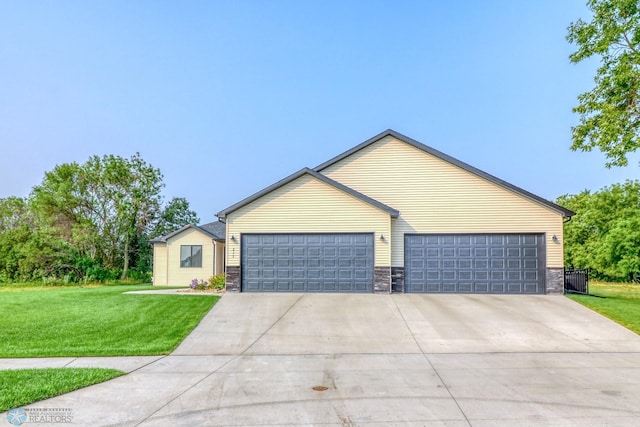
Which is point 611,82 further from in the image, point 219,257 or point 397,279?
point 219,257

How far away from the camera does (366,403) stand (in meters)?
5.33

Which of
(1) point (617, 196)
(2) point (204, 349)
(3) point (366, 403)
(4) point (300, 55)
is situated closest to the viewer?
(3) point (366, 403)

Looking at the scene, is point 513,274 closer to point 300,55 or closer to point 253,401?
point 253,401

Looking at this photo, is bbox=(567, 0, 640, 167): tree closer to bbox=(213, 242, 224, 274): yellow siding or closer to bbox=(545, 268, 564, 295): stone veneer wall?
bbox=(545, 268, 564, 295): stone veneer wall

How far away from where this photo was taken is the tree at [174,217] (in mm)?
33312

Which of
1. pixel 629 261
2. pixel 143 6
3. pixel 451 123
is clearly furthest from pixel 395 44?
pixel 629 261

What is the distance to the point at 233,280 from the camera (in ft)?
50.2

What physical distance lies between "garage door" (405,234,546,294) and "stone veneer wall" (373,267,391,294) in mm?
934

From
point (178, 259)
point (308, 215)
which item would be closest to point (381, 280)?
point (308, 215)

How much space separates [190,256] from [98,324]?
1259cm

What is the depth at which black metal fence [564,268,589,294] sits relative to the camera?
16.3m

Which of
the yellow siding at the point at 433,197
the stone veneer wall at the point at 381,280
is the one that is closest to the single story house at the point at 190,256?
the yellow siding at the point at 433,197

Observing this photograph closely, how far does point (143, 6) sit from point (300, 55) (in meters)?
8.53

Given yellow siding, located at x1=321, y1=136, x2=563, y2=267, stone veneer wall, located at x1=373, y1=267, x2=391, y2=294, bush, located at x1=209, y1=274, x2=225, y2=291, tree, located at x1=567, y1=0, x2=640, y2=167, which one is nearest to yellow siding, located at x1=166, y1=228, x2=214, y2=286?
bush, located at x1=209, y1=274, x2=225, y2=291
